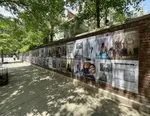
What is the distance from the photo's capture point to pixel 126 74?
576 cm

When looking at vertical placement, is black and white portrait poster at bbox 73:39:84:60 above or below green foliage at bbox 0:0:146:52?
below

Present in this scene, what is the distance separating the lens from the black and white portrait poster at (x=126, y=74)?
17.9 feet

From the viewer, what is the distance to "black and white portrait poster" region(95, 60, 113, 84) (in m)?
6.63

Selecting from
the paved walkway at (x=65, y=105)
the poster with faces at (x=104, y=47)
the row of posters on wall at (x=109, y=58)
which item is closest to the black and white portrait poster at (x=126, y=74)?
the row of posters on wall at (x=109, y=58)

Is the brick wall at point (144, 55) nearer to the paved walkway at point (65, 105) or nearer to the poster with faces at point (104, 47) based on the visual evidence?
the paved walkway at point (65, 105)

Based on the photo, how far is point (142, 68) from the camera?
525 centimetres

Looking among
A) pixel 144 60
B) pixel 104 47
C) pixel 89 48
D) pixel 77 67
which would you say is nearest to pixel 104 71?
pixel 104 47

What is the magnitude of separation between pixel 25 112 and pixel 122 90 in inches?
134

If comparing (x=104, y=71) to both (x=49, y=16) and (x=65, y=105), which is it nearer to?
(x=65, y=105)

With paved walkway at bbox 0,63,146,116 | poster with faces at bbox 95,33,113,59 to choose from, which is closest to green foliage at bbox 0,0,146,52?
poster with faces at bbox 95,33,113,59

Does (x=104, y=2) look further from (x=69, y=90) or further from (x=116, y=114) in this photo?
(x=116, y=114)

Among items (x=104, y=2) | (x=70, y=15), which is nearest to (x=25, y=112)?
(x=104, y=2)

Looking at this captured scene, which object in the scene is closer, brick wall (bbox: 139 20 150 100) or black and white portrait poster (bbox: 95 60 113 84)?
brick wall (bbox: 139 20 150 100)

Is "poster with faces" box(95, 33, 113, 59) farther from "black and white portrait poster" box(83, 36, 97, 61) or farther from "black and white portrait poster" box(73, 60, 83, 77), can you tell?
"black and white portrait poster" box(73, 60, 83, 77)
